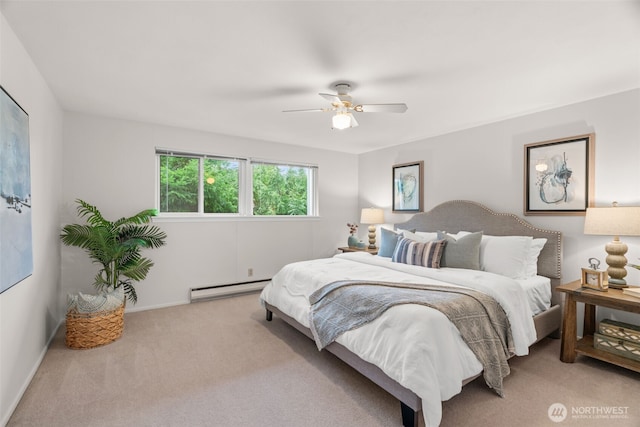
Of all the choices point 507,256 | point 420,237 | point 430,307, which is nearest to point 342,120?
point 430,307

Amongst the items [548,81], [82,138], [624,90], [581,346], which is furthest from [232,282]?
[624,90]

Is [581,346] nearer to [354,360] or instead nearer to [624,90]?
[354,360]

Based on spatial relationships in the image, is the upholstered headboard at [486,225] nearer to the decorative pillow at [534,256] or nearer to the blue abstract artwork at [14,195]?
the decorative pillow at [534,256]

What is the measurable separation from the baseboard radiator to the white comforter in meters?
1.74

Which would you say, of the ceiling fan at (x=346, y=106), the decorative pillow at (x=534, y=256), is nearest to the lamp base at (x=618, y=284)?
the decorative pillow at (x=534, y=256)

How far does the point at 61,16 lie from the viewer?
1736 millimetres

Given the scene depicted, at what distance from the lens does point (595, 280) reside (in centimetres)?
249

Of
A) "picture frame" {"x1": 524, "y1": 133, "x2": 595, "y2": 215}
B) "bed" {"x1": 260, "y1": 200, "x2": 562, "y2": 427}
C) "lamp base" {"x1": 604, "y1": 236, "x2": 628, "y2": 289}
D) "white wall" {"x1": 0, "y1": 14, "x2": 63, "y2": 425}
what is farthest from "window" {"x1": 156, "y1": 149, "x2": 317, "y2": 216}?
"lamp base" {"x1": 604, "y1": 236, "x2": 628, "y2": 289}

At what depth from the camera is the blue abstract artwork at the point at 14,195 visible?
1.69 metres

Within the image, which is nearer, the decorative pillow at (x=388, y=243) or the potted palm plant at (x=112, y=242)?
the potted palm plant at (x=112, y=242)

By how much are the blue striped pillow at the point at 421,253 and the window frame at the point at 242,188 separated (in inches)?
84.0

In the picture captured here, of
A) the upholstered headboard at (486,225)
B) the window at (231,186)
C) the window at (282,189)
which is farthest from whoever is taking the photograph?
the window at (282,189)

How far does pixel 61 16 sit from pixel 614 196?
14.2ft

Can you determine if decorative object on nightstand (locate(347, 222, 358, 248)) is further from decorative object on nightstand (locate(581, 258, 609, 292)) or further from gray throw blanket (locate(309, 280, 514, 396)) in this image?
decorative object on nightstand (locate(581, 258, 609, 292))
